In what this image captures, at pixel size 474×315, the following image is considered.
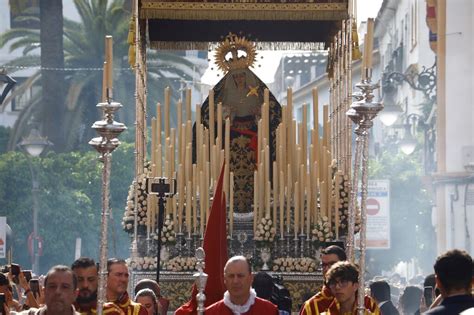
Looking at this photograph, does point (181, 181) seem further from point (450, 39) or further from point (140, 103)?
point (450, 39)

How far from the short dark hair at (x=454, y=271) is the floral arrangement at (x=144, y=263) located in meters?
11.9

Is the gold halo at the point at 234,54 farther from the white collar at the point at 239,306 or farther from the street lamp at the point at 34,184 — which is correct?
the street lamp at the point at 34,184

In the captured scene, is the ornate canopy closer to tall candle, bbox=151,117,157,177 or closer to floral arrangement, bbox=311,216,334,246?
tall candle, bbox=151,117,157,177

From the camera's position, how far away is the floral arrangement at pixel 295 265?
22.4 meters

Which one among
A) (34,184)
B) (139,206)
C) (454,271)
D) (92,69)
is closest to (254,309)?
(454,271)

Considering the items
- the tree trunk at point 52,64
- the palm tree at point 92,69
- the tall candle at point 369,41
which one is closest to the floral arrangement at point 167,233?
the tall candle at point 369,41

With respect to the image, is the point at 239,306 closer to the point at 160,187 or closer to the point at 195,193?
the point at 160,187

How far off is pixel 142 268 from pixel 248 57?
3.29m

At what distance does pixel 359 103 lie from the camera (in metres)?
14.0

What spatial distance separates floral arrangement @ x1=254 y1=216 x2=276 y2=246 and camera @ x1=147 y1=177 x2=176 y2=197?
3.79 feet

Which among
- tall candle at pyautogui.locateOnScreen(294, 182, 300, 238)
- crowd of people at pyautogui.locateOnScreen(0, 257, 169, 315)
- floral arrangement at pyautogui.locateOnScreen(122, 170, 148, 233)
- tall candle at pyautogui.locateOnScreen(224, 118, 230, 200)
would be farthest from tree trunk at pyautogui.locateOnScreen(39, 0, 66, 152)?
crowd of people at pyautogui.locateOnScreen(0, 257, 169, 315)

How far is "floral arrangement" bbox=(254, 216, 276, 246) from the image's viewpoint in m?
22.4

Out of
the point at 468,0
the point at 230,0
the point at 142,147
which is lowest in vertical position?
the point at 142,147

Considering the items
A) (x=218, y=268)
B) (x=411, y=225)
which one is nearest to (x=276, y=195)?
(x=218, y=268)
